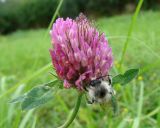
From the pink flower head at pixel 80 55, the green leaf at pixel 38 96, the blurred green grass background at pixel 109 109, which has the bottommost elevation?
the blurred green grass background at pixel 109 109

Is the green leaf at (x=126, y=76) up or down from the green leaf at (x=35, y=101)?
down

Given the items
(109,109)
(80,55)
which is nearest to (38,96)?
(80,55)

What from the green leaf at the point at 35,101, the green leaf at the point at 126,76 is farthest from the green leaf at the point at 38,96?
the green leaf at the point at 126,76

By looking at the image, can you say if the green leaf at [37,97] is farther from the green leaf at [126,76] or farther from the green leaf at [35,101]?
the green leaf at [126,76]

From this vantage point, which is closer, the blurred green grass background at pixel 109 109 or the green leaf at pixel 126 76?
the green leaf at pixel 126 76

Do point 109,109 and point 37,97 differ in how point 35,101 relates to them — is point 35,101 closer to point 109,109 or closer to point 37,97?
point 37,97

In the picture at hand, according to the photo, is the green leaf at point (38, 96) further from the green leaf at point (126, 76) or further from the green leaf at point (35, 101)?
the green leaf at point (126, 76)

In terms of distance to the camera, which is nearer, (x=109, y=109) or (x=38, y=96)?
(x=38, y=96)

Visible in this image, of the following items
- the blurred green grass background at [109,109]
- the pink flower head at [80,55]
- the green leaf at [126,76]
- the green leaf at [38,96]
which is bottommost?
the blurred green grass background at [109,109]

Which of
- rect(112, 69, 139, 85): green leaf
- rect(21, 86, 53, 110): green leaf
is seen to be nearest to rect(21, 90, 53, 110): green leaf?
rect(21, 86, 53, 110): green leaf

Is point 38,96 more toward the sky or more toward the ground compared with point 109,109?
more toward the sky
